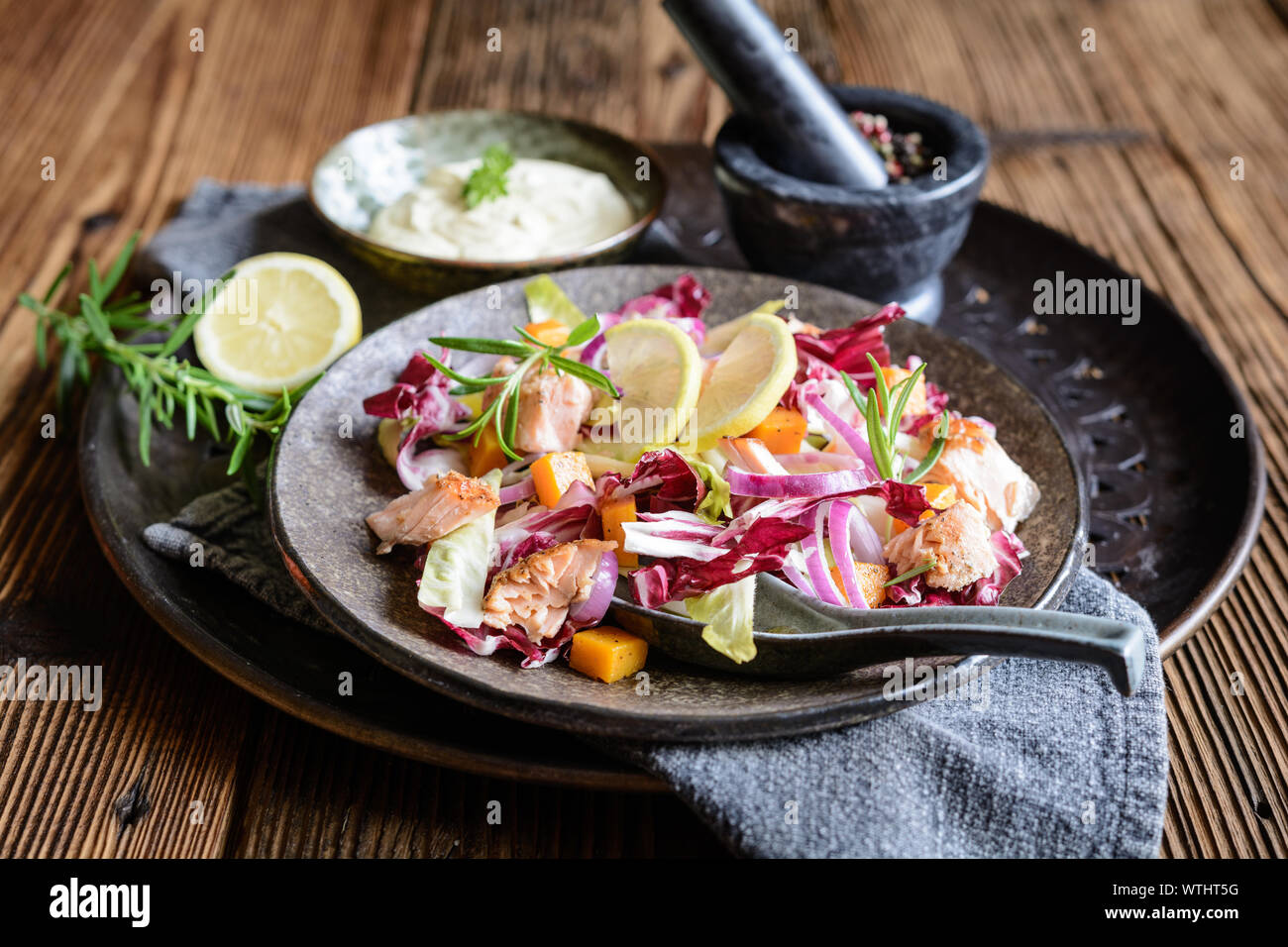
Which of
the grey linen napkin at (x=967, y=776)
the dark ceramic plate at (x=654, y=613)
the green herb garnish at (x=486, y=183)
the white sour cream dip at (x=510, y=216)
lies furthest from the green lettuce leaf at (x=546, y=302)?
the grey linen napkin at (x=967, y=776)

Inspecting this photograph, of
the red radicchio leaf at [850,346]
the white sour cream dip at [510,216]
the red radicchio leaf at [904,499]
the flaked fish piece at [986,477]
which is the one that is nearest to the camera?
the red radicchio leaf at [904,499]

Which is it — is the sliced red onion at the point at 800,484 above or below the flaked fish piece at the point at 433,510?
above

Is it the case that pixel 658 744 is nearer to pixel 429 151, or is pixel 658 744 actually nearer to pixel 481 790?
pixel 481 790

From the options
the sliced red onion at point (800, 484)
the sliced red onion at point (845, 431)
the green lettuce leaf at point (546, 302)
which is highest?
the sliced red onion at point (800, 484)

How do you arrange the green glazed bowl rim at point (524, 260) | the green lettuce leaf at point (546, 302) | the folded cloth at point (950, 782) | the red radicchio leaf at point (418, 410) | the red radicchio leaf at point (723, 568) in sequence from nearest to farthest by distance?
1. the folded cloth at point (950, 782)
2. the red radicchio leaf at point (723, 568)
3. the red radicchio leaf at point (418, 410)
4. the green lettuce leaf at point (546, 302)
5. the green glazed bowl rim at point (524, 260)

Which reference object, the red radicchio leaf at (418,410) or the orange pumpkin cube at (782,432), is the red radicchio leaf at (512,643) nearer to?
the red radicchio leaf at (418,410)

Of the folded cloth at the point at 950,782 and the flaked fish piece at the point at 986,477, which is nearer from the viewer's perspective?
the folded cloth at the point at 950,782
